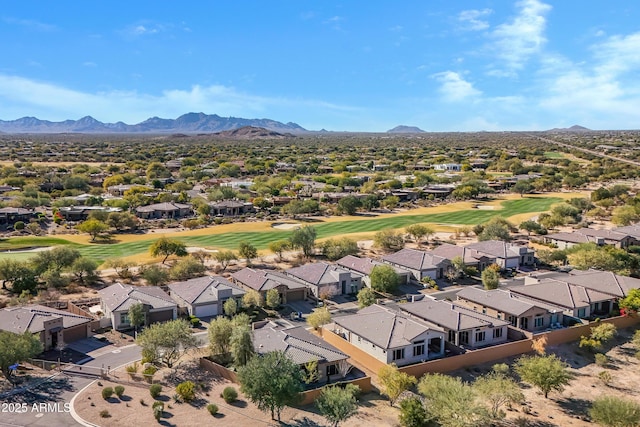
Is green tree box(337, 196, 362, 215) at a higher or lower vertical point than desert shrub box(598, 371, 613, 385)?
higher

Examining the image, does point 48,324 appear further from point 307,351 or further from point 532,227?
point 532,227

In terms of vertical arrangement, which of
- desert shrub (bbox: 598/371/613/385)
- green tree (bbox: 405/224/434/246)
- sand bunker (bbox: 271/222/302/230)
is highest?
green tree (bbox: 405/224/434/246)

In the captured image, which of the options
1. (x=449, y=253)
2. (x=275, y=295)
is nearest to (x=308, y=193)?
(x=449, y=253)

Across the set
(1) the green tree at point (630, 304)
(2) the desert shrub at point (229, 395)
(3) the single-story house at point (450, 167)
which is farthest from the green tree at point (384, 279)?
(3) the single-story house at point (450, 167)

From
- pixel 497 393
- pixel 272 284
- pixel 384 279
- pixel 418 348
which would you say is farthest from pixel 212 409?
pixel 384 279

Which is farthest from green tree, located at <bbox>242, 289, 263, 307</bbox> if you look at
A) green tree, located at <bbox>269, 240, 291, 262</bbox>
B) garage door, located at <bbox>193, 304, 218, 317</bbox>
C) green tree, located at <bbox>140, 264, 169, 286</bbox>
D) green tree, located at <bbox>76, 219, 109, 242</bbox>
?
green tree, located at <bbox>76, 219, 109, 242</bbox>

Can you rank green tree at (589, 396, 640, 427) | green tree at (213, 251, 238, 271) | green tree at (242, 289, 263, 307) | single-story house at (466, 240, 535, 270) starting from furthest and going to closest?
single-story house at (466, 240, 535, 270) < green tree at (213, 251, 238, 271) < green tree at (242, 289, 263, 307) < green tree at (589, 396, 640, 427)

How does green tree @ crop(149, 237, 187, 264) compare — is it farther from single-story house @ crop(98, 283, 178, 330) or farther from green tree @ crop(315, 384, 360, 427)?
green tree @ crop(315, 384, 360, 427)

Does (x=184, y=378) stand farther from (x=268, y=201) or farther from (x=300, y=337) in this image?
(x=268, y=201)
